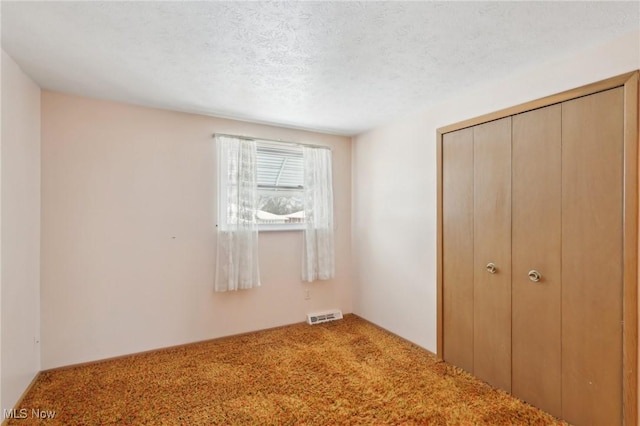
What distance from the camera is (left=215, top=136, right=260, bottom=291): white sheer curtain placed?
336cm

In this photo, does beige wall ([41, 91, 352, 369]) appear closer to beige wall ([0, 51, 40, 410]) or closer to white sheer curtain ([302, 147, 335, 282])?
beige wall ([0, 51, 40, 410])

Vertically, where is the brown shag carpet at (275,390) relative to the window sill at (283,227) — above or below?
below

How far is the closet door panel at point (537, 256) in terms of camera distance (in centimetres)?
212

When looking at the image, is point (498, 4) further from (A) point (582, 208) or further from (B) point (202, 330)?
(B) point (202, 330)

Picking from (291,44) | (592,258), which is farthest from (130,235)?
(592,258)

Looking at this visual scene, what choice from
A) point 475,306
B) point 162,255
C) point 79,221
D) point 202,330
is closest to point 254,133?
point 162,255

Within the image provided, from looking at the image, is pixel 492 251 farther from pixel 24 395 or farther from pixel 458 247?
pixel 24 395

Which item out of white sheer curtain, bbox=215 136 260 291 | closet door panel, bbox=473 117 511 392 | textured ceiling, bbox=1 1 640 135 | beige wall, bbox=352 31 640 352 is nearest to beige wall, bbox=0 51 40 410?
textured ceiling, bbox=1 1 640 135

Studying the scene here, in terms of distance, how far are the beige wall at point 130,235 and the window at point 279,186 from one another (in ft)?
0.61

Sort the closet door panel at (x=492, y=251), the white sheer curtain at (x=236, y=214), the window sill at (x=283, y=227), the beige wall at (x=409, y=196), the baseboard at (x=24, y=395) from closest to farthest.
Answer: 1. the baseboard at (x=24, y=395)
2. the beige wall at (x=409, y=196)
3. the closet door panel at (x=492, y=251)
4. the white sheer curtain at (x=236, y=214)
5. the window sill at (x=283, y=227)

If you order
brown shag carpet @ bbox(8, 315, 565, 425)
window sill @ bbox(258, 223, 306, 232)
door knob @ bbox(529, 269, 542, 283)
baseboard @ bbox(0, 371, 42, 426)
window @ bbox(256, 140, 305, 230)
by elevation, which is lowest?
brown shag carpet @ bbox(8, 315, 565, 425)

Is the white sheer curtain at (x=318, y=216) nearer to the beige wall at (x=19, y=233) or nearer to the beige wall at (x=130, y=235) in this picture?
the beige wall at (x=130, y=235)

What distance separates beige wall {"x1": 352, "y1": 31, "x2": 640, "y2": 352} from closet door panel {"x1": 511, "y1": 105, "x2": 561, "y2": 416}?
263 mm

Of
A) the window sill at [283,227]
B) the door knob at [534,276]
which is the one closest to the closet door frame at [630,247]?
the door knob at [534,276]
